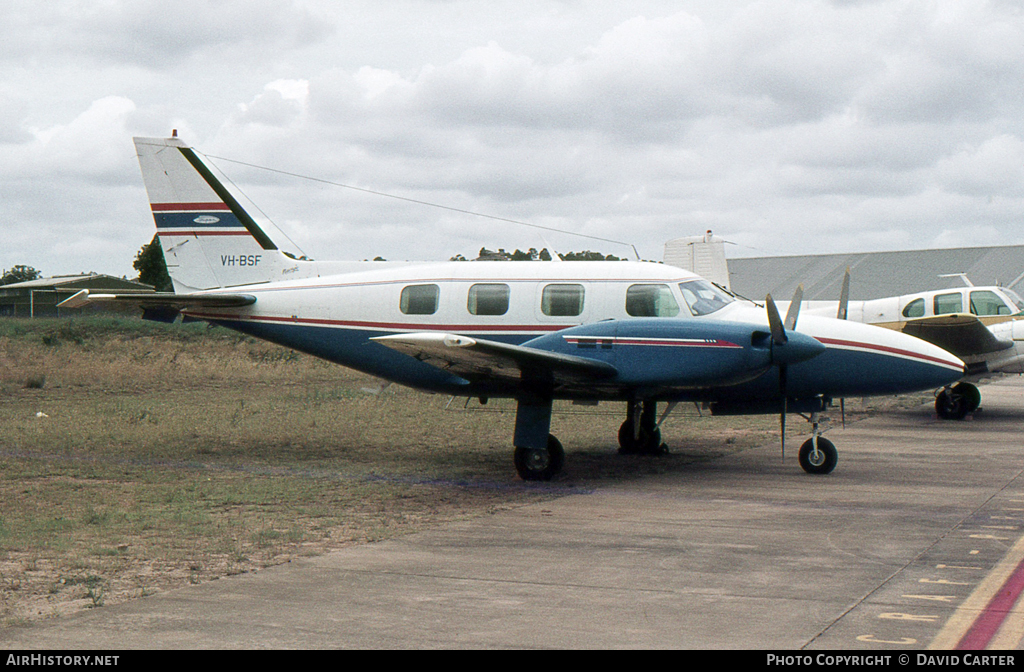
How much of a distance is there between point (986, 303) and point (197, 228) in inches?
642

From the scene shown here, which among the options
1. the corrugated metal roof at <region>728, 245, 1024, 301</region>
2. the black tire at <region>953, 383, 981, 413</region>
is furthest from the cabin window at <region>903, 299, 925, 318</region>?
the corrugated metal roof at <region>728, 245, 1024, 301</region>

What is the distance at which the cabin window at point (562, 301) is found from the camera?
12.7 metres

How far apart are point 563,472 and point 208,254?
6801mm

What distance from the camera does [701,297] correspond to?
1241 centimetres

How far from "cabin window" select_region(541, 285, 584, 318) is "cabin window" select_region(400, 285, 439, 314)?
60.7 inches

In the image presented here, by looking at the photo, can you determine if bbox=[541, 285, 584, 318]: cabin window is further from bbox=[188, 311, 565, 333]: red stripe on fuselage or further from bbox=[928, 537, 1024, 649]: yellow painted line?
bbox=[928, 537, 1024, 649]: yellow painted line

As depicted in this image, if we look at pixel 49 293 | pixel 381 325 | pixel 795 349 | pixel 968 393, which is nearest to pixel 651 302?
pixel 795 349

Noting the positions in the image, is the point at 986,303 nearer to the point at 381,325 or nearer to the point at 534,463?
the point at 534,463

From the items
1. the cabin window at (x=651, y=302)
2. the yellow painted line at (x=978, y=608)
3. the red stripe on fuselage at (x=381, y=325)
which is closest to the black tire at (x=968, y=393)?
the cabin window at (x=651, y=302)

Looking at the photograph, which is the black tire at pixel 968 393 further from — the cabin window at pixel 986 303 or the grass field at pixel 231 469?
the grass field at pixel 231 469

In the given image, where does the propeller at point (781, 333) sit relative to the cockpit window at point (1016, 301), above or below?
below

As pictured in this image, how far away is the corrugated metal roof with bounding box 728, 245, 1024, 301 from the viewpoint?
1941 inches

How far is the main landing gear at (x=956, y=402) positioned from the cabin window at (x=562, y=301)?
Result: 1037 centimetres

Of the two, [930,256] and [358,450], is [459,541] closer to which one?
[358,450]
